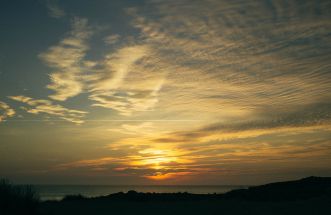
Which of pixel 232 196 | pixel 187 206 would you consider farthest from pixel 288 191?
pixel 187 206

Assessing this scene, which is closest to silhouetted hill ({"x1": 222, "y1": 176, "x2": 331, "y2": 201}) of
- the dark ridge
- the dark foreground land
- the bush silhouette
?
the dark ridge

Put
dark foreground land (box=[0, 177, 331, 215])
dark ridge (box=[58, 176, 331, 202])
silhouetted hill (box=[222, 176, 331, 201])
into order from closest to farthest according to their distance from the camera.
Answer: dark foreground land (box=[0, 177, 331, 215]) < dark ridge (box=[58, 176, 331, 202]) < silhouetted hill (box=[222, 176, 331, 201])

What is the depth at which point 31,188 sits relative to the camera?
15859 millimetres

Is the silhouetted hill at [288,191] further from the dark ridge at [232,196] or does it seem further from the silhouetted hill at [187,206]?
the silhouetted hill at [187,206]

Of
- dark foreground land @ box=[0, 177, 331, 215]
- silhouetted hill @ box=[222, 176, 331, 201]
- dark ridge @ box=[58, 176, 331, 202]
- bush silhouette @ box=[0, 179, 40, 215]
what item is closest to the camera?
bush silhouette @ box=[0, 179, 40, 215]

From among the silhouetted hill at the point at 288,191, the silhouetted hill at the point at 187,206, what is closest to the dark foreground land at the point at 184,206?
the silhouetted hill at the point at 187,206

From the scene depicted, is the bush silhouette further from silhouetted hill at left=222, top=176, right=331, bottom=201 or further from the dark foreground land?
silhouetted hill at left=222, top=176, right=331, bottom=201

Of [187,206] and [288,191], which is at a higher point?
[288,191]

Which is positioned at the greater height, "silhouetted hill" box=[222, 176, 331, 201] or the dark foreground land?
"silhouetted hill" box=[222, 176, 331, 201]

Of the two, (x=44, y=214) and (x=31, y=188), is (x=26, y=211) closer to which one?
(x=44, y=214)

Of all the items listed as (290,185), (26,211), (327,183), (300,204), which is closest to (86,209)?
(26,211)

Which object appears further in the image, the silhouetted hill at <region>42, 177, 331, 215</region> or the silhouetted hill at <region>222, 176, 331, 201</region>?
the silhouetted hill at <region>222, 176, 331, 201</region>

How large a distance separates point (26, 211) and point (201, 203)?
8.53 meters

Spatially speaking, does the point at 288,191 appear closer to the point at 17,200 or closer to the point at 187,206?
the point at 187,206
